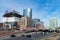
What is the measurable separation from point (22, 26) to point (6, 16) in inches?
1098

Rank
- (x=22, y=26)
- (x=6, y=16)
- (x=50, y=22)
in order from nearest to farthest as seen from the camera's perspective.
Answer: (x=50, y=22)
(x=22, y=26)
(x=6, y=16)

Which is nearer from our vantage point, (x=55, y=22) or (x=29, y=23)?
(x=55, y=22)

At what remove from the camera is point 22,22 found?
18350cm

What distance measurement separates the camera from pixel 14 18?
199m

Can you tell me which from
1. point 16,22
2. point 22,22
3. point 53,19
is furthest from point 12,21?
point 53,19

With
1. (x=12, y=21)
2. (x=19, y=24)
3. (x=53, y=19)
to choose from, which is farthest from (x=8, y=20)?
(x=53, y=19)

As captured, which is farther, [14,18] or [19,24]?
[14,18]

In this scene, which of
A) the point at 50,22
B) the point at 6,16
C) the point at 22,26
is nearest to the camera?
the point at 50,22

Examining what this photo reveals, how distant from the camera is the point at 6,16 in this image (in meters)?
194

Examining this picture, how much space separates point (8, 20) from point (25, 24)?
26.9 metres

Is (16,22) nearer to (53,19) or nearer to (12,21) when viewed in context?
(12,21)

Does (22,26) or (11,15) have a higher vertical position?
(11,15)

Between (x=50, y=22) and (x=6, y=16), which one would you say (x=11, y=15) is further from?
(x=50, y=22)

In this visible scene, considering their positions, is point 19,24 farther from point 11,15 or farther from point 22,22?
point 11,15
